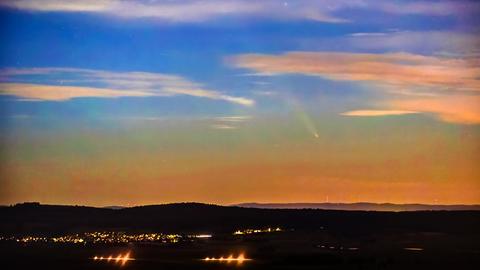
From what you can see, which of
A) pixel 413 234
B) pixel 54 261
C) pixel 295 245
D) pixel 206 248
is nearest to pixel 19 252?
pixel 54 261

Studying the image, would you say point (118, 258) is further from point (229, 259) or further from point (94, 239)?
point (94, 239)

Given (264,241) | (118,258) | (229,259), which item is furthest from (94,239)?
(229,259)

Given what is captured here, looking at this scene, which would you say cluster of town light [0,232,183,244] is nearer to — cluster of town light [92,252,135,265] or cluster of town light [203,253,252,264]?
cluster of town light [92,252,135,265]

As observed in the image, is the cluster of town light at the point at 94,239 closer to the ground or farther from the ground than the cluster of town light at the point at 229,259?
farther from the ground

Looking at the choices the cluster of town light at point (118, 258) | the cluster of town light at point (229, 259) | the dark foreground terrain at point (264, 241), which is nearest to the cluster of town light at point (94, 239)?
the dark foreground terrain at point (264, 241)

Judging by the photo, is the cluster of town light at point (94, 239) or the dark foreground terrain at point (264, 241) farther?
the cluster of town light at point (94, 239)

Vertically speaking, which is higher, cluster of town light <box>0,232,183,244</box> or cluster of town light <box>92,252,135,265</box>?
cluster of town light <box>0,232,183,244</box>

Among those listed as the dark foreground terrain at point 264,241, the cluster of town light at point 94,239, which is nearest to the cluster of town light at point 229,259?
the dark foreground terrain at point 264,241

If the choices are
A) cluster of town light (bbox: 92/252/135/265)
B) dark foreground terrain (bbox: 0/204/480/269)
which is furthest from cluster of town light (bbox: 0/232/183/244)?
cluster of town light (bbox: 92/252/135/265)

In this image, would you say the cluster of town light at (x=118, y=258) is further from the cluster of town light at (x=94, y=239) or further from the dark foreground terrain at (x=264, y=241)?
the cluster of town light at (x=94, y=239)
